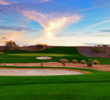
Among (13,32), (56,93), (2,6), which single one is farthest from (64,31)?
(56,93)

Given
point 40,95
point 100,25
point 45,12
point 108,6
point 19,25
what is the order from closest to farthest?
point 40,95, point 108,6, point 45,12, point 100,25, point 19,25

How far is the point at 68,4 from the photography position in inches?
637

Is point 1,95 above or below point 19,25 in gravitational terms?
below

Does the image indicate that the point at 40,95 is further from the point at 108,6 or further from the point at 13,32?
the point at 13,32

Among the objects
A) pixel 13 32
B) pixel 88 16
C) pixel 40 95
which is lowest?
pixel 40 95

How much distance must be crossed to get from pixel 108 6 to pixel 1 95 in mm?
14323

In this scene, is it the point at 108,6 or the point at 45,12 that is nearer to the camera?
the point at 108,6

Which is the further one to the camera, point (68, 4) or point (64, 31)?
point (64, 31)

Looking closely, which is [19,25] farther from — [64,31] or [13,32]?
[64,31]

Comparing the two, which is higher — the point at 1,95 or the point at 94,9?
the point at 94,9

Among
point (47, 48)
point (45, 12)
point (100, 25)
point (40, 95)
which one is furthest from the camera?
A: point (47, 48)

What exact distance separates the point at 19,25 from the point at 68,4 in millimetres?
8619

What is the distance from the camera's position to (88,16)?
17594mm

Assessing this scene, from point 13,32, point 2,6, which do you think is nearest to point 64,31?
point 13,32
